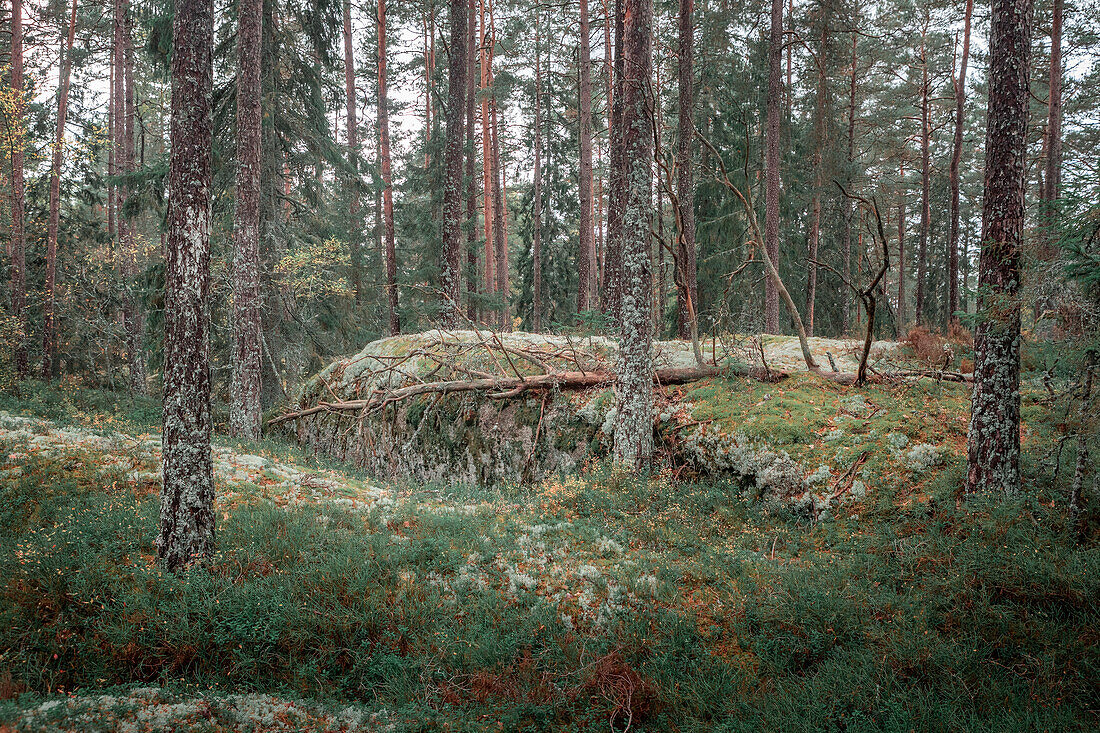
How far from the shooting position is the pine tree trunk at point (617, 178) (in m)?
8.18

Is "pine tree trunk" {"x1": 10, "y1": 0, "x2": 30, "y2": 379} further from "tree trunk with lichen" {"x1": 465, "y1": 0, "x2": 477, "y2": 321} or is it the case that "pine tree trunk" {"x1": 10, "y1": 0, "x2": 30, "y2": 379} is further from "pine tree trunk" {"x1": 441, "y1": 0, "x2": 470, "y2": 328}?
"tree trunk with lichen" {"x1": 465, "y1": 0, "x2": 477, "y2": 321}

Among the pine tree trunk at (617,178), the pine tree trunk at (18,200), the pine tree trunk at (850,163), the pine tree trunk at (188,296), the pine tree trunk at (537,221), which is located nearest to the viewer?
the pine tree trunk at (188,296)

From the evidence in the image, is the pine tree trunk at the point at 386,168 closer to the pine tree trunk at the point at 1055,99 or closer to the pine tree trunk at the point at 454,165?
the pine tree trunk at the point at 454,165

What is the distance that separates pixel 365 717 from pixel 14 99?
14.6 meters

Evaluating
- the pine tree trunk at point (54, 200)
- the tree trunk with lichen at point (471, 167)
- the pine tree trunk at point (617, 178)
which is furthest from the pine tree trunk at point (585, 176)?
the pine tree trunk at point (54, 200)

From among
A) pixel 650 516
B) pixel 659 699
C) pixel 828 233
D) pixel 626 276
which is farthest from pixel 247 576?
pixel 828 233

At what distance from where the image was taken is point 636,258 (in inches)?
320

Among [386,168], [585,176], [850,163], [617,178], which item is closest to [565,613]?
[617,178]

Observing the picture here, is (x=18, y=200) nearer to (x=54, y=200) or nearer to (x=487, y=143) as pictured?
(x=54, y=200)

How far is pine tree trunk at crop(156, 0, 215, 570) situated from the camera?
5.14 meters

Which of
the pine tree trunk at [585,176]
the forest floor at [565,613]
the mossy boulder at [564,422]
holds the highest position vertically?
the pine tree trunk at [585,176]

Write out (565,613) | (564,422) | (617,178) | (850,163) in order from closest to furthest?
(565,613), (617,178), (564,422), (850,163)

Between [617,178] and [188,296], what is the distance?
623 cm

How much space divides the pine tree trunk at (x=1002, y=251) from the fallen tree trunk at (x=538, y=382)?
3.94 metres
